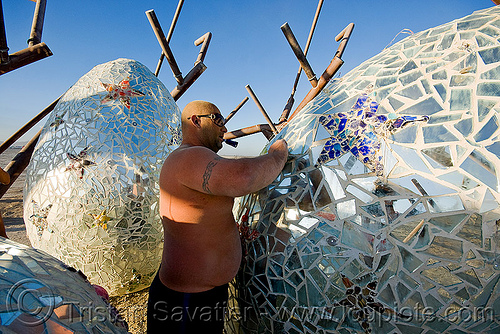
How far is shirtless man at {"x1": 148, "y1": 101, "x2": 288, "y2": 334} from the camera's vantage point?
4.13 ft

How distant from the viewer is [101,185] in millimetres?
2207

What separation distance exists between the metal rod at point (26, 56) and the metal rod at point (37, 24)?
162 mm

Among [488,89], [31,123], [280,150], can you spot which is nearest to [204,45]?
[31,123]

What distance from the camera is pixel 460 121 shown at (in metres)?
1.03

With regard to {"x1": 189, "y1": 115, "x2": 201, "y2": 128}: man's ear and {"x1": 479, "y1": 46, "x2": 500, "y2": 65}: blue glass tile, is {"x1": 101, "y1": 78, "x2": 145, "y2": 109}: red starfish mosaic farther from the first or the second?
{"x1": 479, "y1": 46, "x2": 500, "y2": 65}: blue glass tile

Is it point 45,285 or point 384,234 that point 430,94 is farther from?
point 45,285

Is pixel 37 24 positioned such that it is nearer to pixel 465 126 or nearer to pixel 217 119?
pixel 217 119

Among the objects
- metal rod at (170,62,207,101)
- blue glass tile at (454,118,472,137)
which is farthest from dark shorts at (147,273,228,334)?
metal rod at (170,62,207,101)

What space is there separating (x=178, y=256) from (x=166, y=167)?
0.46 metres

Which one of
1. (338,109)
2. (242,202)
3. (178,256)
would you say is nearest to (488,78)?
(338,109)

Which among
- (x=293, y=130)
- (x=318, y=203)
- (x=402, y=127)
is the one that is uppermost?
(x=293, y=130)

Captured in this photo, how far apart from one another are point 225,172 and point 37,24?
3334 millimetres

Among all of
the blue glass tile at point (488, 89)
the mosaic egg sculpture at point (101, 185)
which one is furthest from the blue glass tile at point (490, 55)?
the mosaic egg sculpture at point (101, 185)

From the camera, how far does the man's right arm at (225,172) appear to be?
1.08m
